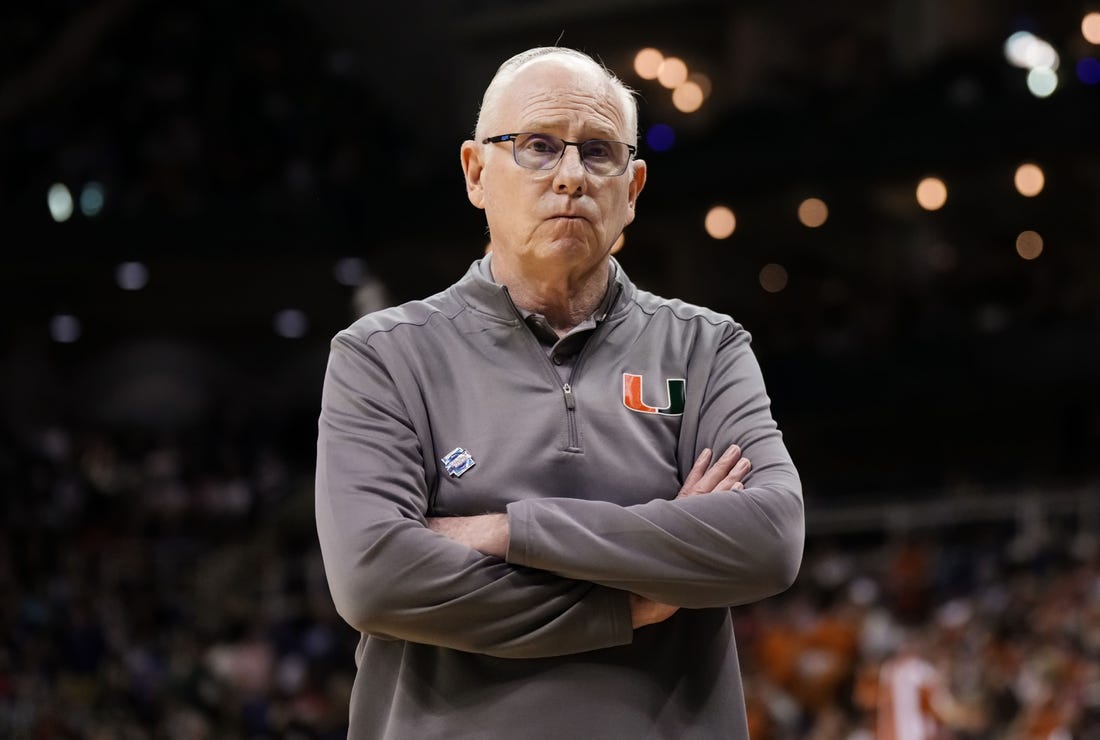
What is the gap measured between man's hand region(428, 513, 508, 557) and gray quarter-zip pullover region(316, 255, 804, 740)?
0.9 inches

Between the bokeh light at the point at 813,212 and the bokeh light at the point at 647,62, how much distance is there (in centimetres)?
372

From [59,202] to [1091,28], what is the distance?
12.6 meters

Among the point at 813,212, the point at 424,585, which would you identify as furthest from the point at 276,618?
the point at 424,585

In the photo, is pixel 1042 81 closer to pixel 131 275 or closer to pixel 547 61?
pixel 131 275

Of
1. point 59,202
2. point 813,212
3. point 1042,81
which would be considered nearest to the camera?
point 1042,81

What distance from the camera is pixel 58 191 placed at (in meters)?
19.1

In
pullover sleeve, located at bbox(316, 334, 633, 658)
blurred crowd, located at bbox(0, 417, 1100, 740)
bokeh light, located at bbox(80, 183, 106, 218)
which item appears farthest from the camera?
bokeh light, located at bbox(80, 183, 106, 218)

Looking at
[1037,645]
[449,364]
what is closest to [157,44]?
[1037,645]

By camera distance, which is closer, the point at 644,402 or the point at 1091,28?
the point at 644,402

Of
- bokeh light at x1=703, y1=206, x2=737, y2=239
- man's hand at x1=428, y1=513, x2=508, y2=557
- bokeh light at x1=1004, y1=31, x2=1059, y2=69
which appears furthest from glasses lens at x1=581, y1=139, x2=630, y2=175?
bokeh light at x1=703, y1=206, x2=737, y2=239

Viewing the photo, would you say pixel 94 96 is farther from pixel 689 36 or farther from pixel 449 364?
pixel 449 364

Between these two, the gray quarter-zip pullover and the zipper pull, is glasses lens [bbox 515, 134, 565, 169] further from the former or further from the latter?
the zipper pull

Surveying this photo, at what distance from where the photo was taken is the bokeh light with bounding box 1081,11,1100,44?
1853cm

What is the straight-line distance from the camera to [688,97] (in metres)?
23.9
